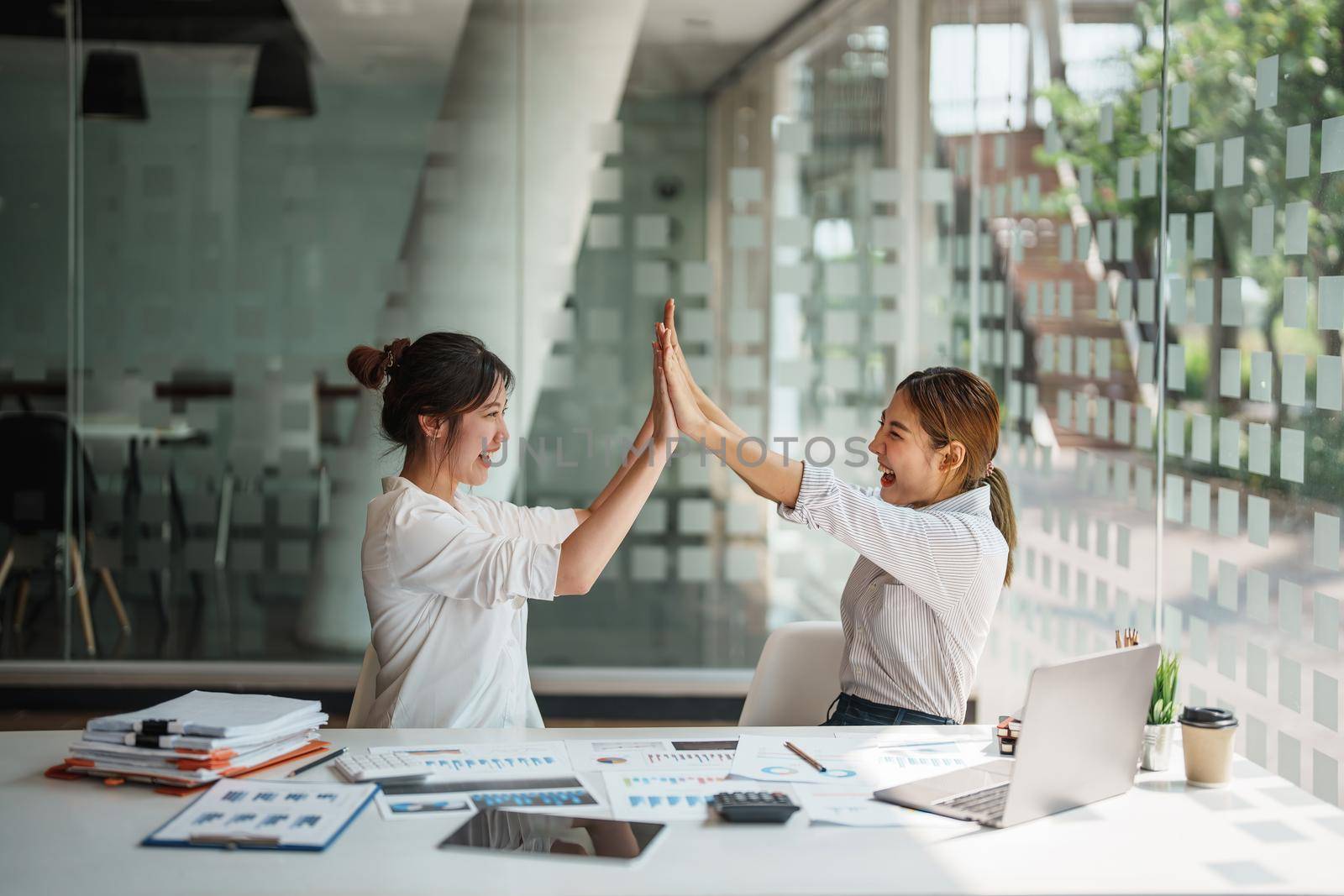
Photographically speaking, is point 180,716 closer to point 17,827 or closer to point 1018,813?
point 17,827

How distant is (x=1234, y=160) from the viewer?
3191mm

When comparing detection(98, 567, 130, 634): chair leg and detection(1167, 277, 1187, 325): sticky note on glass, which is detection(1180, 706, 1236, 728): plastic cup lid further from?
detection(98, 567, 130, 634): chair leg

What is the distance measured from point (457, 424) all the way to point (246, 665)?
264 centimetres

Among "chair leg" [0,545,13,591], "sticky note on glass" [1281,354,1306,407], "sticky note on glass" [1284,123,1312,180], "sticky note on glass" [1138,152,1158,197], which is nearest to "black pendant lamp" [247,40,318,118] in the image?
"chair leg" [0,545,13,591]

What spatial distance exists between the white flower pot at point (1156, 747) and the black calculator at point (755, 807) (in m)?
0.64

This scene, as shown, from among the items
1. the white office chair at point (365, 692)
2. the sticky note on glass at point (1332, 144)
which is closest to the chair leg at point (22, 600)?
the white office chair at point (365, 692)

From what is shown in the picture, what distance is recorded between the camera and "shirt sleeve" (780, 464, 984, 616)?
221 centimetres

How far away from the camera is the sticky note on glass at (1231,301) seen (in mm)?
3182

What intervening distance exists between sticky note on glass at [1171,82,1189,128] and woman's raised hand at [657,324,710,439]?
1.85 metres

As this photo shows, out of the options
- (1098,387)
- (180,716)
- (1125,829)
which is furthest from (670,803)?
(1098,387)

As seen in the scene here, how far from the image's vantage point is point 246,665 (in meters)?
4.62

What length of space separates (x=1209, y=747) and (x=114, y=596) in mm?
3961

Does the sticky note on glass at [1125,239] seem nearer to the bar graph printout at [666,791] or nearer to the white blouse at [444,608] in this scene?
the white blouse at [444,608]

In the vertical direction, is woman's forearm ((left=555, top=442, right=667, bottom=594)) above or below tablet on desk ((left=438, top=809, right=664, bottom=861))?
above
